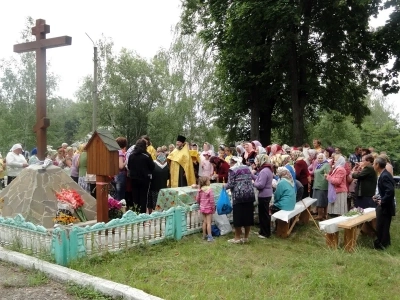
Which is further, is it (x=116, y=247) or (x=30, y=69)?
(x=30, y=69)

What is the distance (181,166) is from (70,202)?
3.42 metres

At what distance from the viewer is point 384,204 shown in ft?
24.6

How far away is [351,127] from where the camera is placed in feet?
111

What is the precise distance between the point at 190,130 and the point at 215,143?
7.84 feet

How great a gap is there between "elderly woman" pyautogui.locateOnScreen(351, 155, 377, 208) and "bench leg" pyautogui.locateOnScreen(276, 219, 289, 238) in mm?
1836

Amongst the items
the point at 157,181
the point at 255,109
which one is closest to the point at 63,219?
the point at 157,181

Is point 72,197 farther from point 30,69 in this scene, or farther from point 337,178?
point 30,69

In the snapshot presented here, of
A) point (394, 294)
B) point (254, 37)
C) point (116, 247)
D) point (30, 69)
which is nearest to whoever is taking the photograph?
point (394, 294)

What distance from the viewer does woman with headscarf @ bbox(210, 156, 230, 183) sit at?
33.3 feet

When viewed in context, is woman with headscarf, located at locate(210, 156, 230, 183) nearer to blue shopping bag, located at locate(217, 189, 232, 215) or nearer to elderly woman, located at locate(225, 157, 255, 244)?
blue shopping bag, located at locate(217, 189, 232, 215)

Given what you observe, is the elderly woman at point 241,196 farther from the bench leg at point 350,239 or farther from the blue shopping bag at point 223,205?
the bench leg at point 350,239

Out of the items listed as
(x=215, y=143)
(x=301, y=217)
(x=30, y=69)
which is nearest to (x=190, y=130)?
(x=215, y=143)

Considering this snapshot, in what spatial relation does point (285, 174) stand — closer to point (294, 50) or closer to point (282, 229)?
point (282, 229)

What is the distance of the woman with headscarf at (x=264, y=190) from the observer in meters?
7.87
